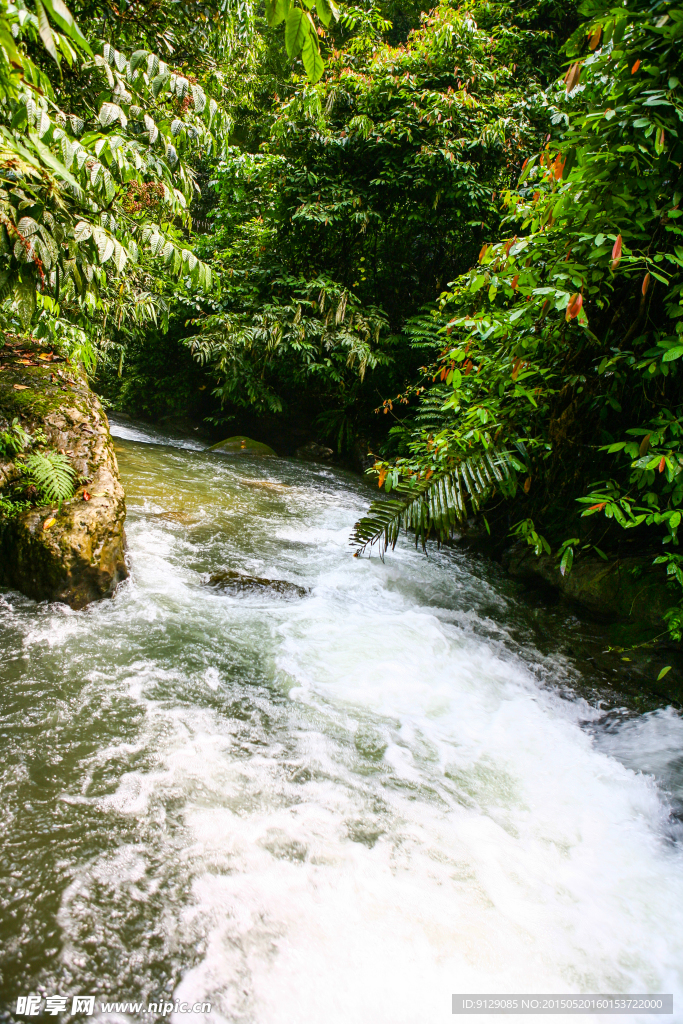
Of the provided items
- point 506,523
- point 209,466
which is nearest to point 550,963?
point 506,523

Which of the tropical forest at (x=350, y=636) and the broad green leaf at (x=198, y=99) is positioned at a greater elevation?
the broad green leaf at (x=198, y=99)

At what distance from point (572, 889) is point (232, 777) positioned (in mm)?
1346

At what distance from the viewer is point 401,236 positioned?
9008 millimetres

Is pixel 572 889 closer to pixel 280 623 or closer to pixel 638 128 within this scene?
pixel 280 623

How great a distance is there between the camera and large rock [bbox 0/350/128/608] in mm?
2980

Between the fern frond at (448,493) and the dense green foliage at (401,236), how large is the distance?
16 millimetres

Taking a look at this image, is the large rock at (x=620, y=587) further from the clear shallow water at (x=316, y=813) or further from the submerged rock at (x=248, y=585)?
the submerged rock at (x=248, y=585)

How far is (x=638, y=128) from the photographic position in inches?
90.0

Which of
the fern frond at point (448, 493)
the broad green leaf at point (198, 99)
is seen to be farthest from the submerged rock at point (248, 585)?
the broad green leaf at point (198, 99)

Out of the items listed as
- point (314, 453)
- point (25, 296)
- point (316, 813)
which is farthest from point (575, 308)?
point (314, 453)

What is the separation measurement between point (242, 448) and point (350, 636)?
635 cm

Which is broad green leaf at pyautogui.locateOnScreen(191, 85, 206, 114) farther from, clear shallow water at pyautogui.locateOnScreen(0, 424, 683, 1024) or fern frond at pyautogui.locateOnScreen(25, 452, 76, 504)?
clear shallow water at pyautogui.locateOnScreen(0, 424, 683, 1024)

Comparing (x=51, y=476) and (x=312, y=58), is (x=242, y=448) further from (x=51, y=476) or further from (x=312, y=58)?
(x=312, y=58)

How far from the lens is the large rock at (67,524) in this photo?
9.78 feet
